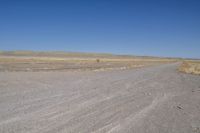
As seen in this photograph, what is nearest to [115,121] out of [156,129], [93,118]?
[93,118]

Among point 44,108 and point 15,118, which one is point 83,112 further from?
point 15,118

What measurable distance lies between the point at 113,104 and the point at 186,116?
8.51 ft

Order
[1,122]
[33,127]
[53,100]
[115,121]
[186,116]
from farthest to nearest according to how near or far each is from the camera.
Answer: [53,100], [186,116], [115,121], [1,122], [33,127]

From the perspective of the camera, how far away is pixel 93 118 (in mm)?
6680

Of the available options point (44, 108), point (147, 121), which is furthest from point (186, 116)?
point (44, 108)

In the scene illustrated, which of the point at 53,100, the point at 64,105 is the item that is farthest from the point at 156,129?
the point at 53,100

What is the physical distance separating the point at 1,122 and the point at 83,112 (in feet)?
7.78

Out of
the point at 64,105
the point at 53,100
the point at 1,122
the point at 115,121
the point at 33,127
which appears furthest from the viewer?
the point at 53,100

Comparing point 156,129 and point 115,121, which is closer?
point 156,129

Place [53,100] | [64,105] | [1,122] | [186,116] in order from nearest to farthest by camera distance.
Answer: [1,122]
[186,116]
[64,105]
[53,100]

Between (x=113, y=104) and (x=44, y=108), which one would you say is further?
(x=113, y=104)

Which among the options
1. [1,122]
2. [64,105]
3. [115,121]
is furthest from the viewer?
[64,105]

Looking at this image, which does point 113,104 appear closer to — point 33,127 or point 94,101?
point 94,101

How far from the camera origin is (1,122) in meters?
6.02
